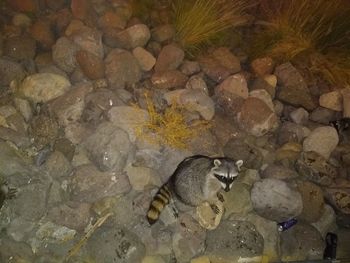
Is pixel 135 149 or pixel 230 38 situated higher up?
pixel 230 38

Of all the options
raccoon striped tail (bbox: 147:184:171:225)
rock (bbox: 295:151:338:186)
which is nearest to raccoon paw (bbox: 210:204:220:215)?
raccoon striped tail (bbox: 147:184:171:225)

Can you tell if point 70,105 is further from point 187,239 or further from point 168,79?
point 187,239

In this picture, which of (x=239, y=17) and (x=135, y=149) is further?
(x=239, y=17)

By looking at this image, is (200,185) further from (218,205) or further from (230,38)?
(230,38)

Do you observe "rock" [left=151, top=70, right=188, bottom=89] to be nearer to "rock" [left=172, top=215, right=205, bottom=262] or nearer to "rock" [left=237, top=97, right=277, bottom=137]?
"rock" [left=237, top=97, right=277, bottom=137]

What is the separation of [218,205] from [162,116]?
123cm

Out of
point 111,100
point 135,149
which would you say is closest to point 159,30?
point 111,100

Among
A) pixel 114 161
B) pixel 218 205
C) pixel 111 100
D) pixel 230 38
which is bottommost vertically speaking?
pixel 218 205

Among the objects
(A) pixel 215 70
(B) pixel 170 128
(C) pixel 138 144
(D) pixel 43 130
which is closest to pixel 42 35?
(D) pixel 43 130

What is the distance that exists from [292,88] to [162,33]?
6.24 ft

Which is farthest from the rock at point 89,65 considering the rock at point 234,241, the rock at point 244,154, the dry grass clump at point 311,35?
the rock at point 234,241

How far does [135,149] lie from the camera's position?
4.35 metres

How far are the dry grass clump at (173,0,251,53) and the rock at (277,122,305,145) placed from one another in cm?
160

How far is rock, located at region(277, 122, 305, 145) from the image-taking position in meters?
4.85
